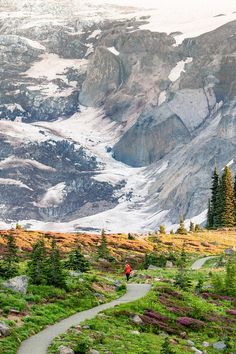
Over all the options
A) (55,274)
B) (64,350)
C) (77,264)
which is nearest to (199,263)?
(77,264)

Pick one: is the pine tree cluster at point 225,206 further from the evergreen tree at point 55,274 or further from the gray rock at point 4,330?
the gray rock at point 4,330

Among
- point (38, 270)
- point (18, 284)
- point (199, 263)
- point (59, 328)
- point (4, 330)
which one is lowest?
point (199, 263)

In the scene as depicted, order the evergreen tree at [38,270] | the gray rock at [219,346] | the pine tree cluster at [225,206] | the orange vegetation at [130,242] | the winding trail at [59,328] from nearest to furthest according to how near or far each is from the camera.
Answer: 1. the winding trail at [59,328]
2. the gray rock at [219,346]
3. the evergreen tree at [38,270]
4. the orange vegetation at [130,242]
5. the pine tree cluster at [225,206]

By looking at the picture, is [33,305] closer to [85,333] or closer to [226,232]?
[85,333]

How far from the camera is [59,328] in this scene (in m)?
29.8

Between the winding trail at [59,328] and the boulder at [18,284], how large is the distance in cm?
330

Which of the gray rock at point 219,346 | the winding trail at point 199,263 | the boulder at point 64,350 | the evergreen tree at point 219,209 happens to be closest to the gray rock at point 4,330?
the boulder at point 64,350

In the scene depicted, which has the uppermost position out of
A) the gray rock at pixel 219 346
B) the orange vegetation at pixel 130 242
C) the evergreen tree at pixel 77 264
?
the gray rock at pixel 219 346

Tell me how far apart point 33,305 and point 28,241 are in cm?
3689

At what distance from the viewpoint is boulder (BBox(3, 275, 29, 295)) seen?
34438 mm

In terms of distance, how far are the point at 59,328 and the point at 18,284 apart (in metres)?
5.76

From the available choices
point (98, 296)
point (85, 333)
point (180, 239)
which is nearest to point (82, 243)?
point (180, 239)

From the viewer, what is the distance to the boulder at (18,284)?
34.4 meters

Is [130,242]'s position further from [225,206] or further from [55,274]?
[225,206]
